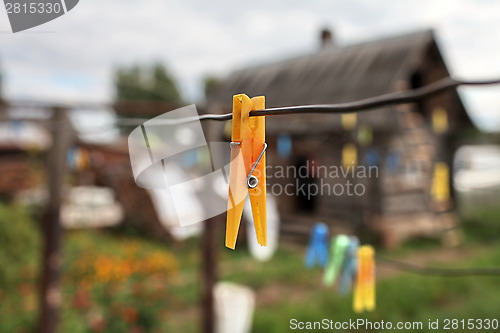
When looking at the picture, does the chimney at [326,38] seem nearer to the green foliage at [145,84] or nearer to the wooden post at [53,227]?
the wooden post at [53,227]

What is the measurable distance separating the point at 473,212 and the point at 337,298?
7.62m

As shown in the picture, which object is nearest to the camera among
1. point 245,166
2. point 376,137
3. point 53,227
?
point 245,166

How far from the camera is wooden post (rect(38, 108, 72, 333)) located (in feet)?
8.80

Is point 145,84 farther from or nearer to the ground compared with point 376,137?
farther from the ground

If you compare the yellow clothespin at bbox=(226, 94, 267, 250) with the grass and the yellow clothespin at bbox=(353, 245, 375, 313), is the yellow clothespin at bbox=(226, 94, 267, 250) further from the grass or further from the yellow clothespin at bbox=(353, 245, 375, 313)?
the grass

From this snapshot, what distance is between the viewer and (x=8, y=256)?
4.58 m

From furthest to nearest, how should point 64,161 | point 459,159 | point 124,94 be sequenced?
1. point 124,94
2. point 459,159
3. point 64,161

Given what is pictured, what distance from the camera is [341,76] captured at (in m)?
7.38

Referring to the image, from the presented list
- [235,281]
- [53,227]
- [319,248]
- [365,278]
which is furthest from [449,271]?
[235,281]

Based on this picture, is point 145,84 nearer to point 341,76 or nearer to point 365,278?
point 341,76

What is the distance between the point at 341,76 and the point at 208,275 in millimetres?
5570

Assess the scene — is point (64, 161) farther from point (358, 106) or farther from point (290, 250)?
point (290, 250)

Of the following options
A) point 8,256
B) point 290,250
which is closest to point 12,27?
point 8,256

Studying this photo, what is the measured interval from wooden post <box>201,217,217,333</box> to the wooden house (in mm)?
3453
